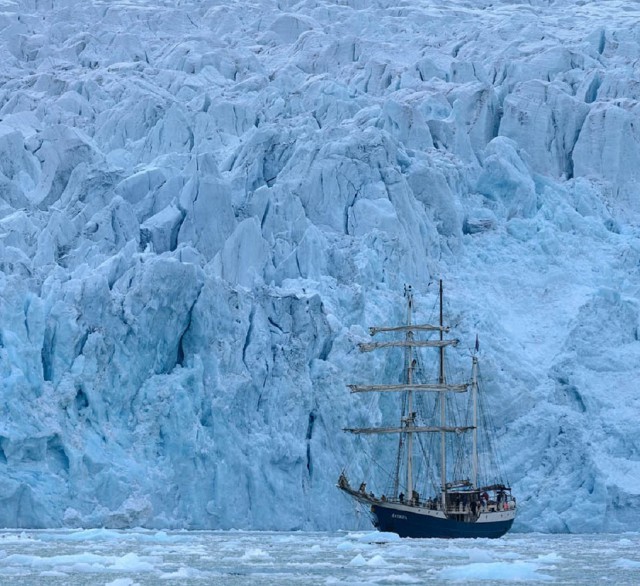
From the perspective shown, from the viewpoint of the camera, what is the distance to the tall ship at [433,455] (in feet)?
118

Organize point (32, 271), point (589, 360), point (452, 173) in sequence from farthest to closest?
point (452, 173) < point (589, 360) < point (32, 271)

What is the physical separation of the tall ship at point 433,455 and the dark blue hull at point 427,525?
0.02 metres

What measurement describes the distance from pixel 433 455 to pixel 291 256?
22.4ft

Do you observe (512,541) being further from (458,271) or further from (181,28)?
(181,28)

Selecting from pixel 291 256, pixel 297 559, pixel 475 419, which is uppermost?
pixel 291 256

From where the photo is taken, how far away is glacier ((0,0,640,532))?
34.2 metres

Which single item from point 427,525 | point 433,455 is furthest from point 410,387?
point 433,455

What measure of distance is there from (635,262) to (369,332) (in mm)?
9600

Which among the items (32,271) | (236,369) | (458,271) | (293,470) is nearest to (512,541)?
(293,470)

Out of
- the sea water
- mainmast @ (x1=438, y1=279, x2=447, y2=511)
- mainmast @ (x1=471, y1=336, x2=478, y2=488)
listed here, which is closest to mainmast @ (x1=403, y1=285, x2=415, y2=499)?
mainmast @ (x1=438, y1=279, x2=447, y2=511)

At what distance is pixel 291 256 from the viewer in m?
38.7

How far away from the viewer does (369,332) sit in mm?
37562

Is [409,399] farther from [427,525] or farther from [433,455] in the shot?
[433,455]

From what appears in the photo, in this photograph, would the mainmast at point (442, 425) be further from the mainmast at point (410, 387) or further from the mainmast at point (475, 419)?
the mainmast at point (475, 419)
